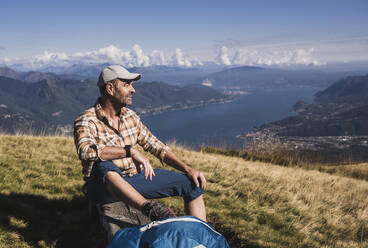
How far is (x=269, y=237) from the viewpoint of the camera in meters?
4.25

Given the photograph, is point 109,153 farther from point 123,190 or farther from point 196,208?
point 196,208

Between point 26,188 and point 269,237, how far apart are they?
454 centimetres

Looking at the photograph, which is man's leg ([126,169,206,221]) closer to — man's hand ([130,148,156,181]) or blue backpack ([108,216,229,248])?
man's hand ([130,148,156,181])

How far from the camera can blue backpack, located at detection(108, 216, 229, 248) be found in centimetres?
198

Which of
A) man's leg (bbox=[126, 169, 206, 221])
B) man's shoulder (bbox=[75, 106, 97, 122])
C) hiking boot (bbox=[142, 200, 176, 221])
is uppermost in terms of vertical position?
man's shoulder (bbox=[75, 106, 97, 122])

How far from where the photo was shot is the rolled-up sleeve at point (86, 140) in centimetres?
311

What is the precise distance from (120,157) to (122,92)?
0.93m

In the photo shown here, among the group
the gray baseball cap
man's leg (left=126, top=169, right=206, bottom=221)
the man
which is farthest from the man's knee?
the gray baseball cap

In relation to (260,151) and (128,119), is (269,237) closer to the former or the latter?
(128,119)

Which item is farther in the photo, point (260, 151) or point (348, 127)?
point (348, 127)

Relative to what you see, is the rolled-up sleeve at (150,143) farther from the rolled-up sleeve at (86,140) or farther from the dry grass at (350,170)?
the dry grass at (350,170)

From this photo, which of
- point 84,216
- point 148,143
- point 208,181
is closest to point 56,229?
point 84,216

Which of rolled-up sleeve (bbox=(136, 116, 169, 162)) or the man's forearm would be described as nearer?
the man's forearm

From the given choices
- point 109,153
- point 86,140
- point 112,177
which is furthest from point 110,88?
point 112,177
